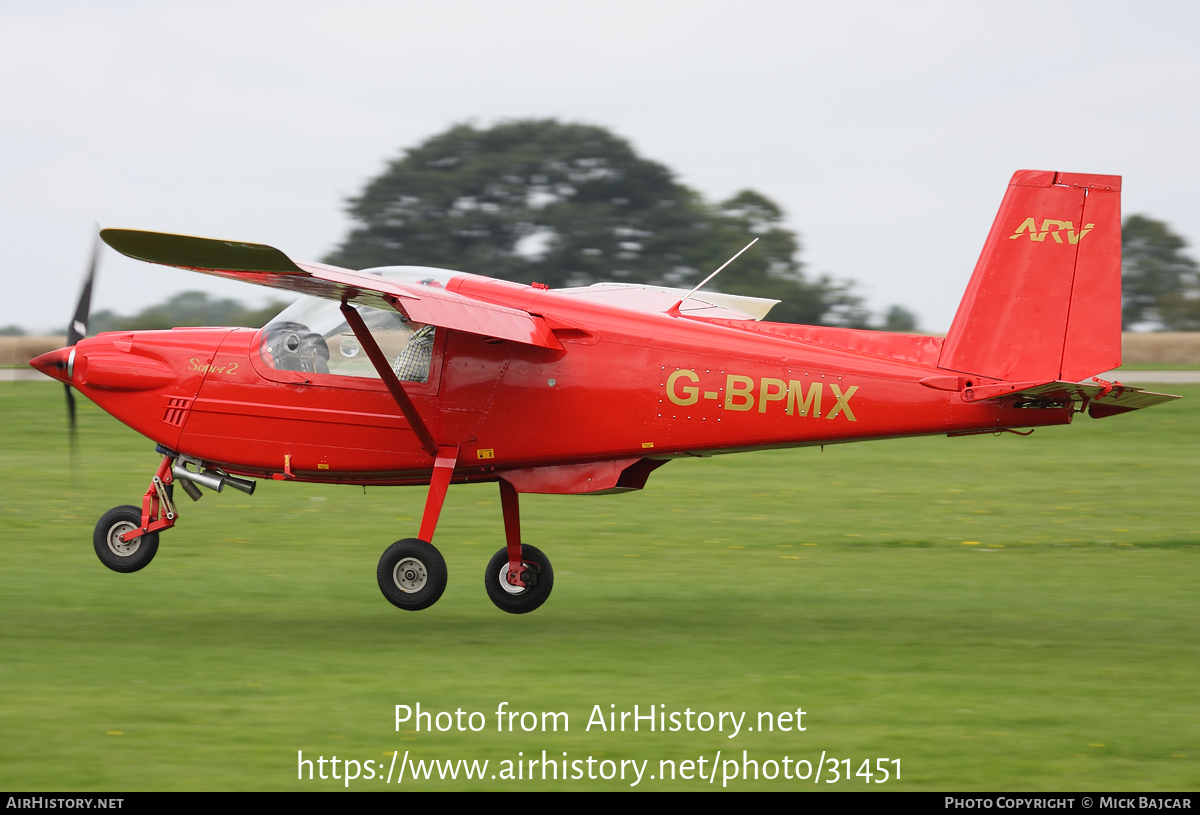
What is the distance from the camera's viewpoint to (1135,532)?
1622 cm

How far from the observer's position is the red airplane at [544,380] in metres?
10.1

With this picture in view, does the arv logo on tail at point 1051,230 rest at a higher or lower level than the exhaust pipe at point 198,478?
higher

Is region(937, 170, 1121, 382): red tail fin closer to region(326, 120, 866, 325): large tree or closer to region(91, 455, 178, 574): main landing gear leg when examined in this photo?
region(91, 455, 178, 574): main landing gear leg

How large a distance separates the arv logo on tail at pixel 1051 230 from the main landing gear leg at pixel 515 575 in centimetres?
457

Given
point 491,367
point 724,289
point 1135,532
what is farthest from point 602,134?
point 491,367

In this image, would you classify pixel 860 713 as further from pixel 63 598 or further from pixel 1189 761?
pixel 63 598

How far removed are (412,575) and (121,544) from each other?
2551mm

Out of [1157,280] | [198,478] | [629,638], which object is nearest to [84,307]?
[198,478]

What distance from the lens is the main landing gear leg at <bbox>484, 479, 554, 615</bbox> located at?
11.2m

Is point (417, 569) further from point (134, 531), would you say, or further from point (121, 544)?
point (121, 544)

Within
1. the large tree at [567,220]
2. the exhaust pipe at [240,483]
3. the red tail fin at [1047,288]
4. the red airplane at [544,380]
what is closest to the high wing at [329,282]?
the red airplane at [544,380]

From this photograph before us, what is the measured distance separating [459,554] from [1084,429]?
19383 mm

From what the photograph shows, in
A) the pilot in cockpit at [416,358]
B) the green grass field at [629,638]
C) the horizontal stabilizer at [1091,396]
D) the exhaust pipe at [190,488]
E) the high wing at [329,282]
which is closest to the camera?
the green grass field at [629,638]

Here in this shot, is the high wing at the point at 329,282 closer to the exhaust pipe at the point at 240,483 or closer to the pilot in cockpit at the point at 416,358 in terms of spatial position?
the pilot in cockpit at the point at 416,358
